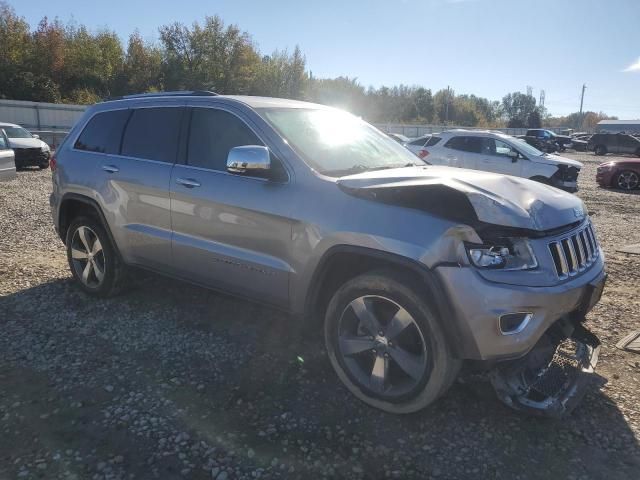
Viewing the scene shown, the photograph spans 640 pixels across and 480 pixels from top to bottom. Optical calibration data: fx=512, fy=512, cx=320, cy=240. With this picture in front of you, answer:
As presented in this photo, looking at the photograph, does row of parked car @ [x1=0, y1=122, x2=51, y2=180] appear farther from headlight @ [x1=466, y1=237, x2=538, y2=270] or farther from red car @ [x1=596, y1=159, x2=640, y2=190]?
red car @ [x1=596, y1=159, x2=640, y2=190]

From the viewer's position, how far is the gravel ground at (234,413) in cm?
263

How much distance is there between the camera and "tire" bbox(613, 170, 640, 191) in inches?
608

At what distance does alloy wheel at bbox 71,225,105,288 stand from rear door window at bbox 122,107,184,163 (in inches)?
36.3

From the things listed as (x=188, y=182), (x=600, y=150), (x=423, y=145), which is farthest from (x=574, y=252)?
(x=600, y=150)

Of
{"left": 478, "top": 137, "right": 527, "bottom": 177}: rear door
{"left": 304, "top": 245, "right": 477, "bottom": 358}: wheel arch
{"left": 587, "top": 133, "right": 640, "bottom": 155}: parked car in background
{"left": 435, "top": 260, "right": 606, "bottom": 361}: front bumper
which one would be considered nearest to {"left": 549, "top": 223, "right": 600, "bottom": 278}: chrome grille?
{"left": 435, "top": 260, "right": 606, "bottom": 361}: front bumper

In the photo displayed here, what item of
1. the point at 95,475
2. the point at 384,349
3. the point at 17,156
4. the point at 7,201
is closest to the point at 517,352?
the point at 384,349

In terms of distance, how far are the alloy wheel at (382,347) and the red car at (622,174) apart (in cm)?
1536

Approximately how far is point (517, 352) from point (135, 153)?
3398 mm

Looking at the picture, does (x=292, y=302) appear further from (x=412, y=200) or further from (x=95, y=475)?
(x=95, y=475)

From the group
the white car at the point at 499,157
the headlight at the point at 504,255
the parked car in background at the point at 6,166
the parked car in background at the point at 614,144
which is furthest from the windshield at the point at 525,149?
the parked car in background at the point at 614,144

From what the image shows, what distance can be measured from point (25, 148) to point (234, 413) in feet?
52.7

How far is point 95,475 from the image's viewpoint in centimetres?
252

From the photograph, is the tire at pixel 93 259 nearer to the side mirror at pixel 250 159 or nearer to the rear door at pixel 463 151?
the side mirror at pixel 250 159

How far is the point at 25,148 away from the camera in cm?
1598
